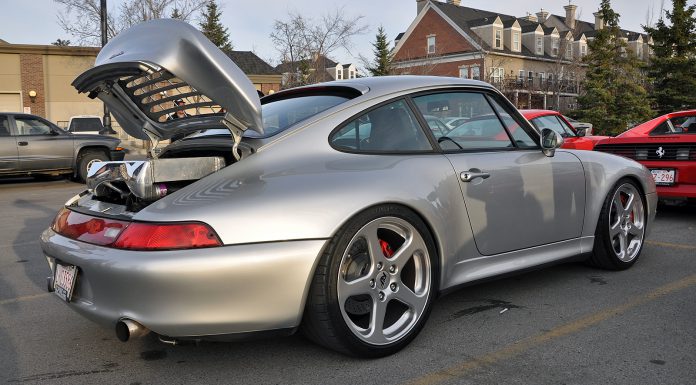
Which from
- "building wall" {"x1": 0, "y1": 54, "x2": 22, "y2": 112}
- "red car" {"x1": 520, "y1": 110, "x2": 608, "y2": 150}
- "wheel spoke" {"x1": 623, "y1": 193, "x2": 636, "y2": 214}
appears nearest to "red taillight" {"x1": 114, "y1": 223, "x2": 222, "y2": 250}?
"wheel spoke" {"x1": 623, "y1": 193, "x2": 636, "y2": 214}

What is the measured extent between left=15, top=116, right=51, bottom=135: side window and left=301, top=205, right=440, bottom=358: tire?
12.2 metres

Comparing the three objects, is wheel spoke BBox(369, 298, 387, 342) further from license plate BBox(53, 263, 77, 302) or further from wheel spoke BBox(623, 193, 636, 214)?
wheel spoke BBox(623, 193, 636, 214)

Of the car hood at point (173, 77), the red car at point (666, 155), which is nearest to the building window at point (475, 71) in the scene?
the red car at point (666, 155)

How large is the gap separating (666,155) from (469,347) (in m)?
4.84

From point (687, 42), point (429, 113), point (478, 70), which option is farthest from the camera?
point (478, 70)

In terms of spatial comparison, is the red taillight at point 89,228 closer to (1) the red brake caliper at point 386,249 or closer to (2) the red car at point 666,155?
(1) the red brake caliper at point 386,249

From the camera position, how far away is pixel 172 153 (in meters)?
3.51

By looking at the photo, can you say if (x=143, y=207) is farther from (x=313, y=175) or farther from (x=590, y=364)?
(x=590, y=364)

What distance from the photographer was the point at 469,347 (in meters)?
3.23

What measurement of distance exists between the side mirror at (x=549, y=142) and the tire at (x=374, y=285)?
1.28 meters

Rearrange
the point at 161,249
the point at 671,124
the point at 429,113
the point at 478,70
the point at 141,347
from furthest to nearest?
the point at 478,70 → the point at 671,124 → the point at 429,113 → the point at 141,347 → the point at 161,249

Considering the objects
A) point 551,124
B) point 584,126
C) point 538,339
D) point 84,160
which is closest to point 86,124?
point 84,160

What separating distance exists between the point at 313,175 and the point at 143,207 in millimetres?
812

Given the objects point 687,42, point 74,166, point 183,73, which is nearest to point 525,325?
point 183,73
